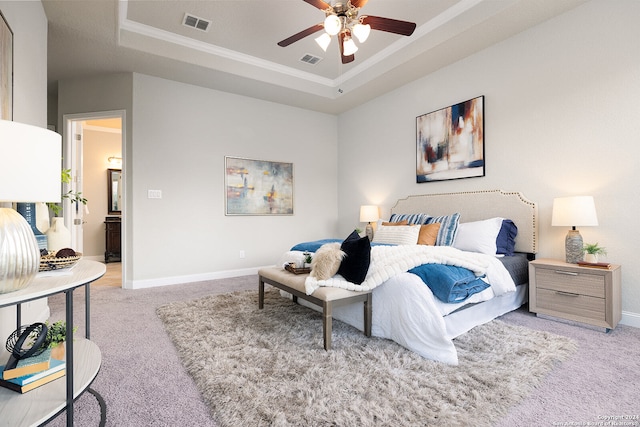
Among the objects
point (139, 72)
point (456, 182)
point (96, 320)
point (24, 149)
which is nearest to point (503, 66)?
point (456, 182)

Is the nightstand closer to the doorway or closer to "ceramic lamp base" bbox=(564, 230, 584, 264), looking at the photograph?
"ceramic lamp base" bbox=(564, 230, 584, 264)

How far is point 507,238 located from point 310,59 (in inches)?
132

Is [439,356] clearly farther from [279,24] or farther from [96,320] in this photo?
[279,24]

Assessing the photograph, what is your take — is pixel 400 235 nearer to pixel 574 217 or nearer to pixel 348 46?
pixel 574 217

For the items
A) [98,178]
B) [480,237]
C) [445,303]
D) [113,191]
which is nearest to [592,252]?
[480,237]

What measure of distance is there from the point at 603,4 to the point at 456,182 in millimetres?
2031

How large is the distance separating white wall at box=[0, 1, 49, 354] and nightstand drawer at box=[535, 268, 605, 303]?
3.83 meters

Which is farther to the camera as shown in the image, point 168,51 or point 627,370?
point 168,51

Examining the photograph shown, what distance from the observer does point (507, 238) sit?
3248 mm

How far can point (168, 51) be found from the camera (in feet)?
12.1

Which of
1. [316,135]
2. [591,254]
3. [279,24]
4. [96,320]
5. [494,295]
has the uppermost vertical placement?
[279,24]

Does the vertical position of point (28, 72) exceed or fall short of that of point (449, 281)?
it exceeds it

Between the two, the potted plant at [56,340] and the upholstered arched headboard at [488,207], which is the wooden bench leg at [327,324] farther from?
the upholstered arched headboard at [488,207]

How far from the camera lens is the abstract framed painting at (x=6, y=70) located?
1779 millimetres
